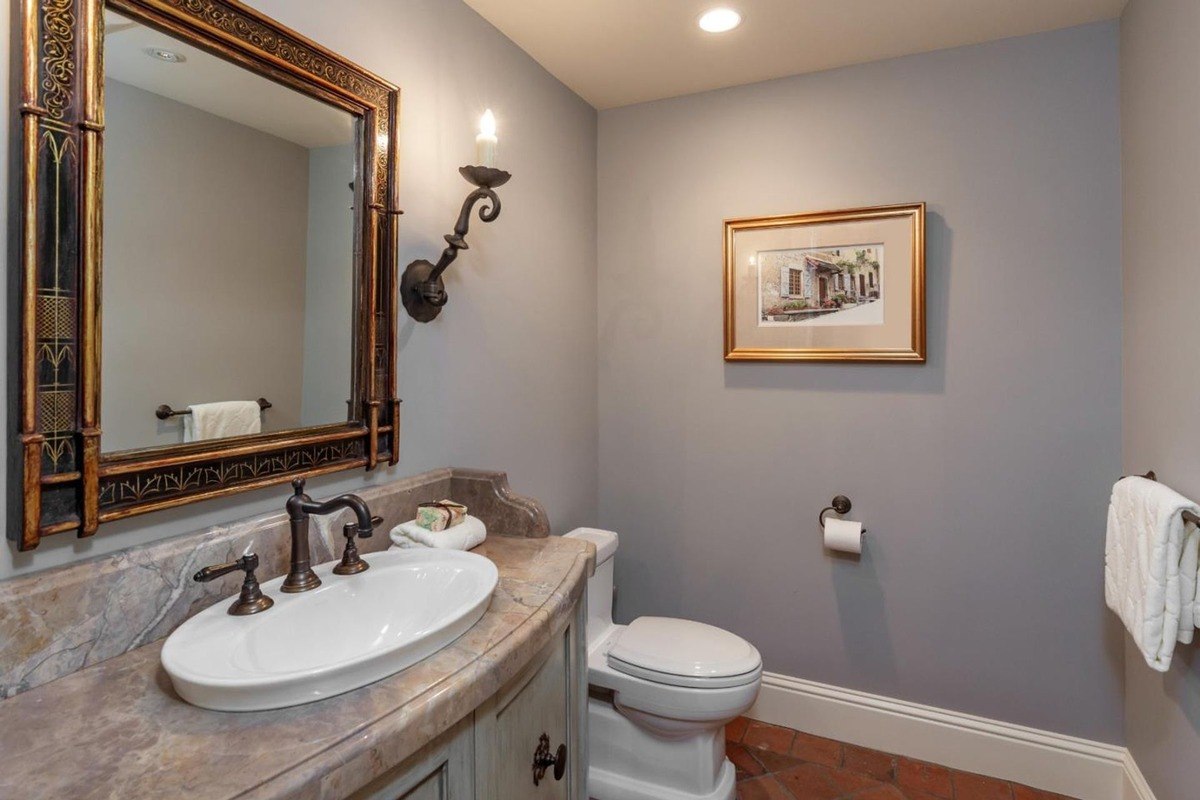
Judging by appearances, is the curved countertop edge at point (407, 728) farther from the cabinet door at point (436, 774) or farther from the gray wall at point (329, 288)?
the gray wall at point (329, 288)

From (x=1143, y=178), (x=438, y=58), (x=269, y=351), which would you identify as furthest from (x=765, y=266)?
(x=269, y=351)

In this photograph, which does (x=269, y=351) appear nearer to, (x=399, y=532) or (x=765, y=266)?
(x=399, y=532)

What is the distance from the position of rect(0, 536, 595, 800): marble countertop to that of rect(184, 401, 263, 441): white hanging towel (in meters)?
0.37

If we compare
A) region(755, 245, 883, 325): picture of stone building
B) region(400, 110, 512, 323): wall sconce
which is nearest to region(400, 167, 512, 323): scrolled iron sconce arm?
region(400, 110, 512, 323): wall sconce

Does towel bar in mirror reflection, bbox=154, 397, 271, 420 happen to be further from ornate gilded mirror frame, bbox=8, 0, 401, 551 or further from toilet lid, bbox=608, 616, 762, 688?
toilet lid, bbox=608, 616, 762, 688

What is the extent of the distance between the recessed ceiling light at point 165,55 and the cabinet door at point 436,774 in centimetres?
121

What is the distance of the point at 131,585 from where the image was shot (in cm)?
103

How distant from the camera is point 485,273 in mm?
1958

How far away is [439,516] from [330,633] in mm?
403

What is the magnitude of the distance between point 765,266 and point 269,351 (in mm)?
1705

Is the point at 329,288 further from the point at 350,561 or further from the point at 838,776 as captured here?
the point at 838,776

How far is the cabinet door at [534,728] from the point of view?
103cm

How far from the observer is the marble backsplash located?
901 millimetres

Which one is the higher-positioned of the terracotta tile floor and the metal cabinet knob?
the metal cabinet knob
